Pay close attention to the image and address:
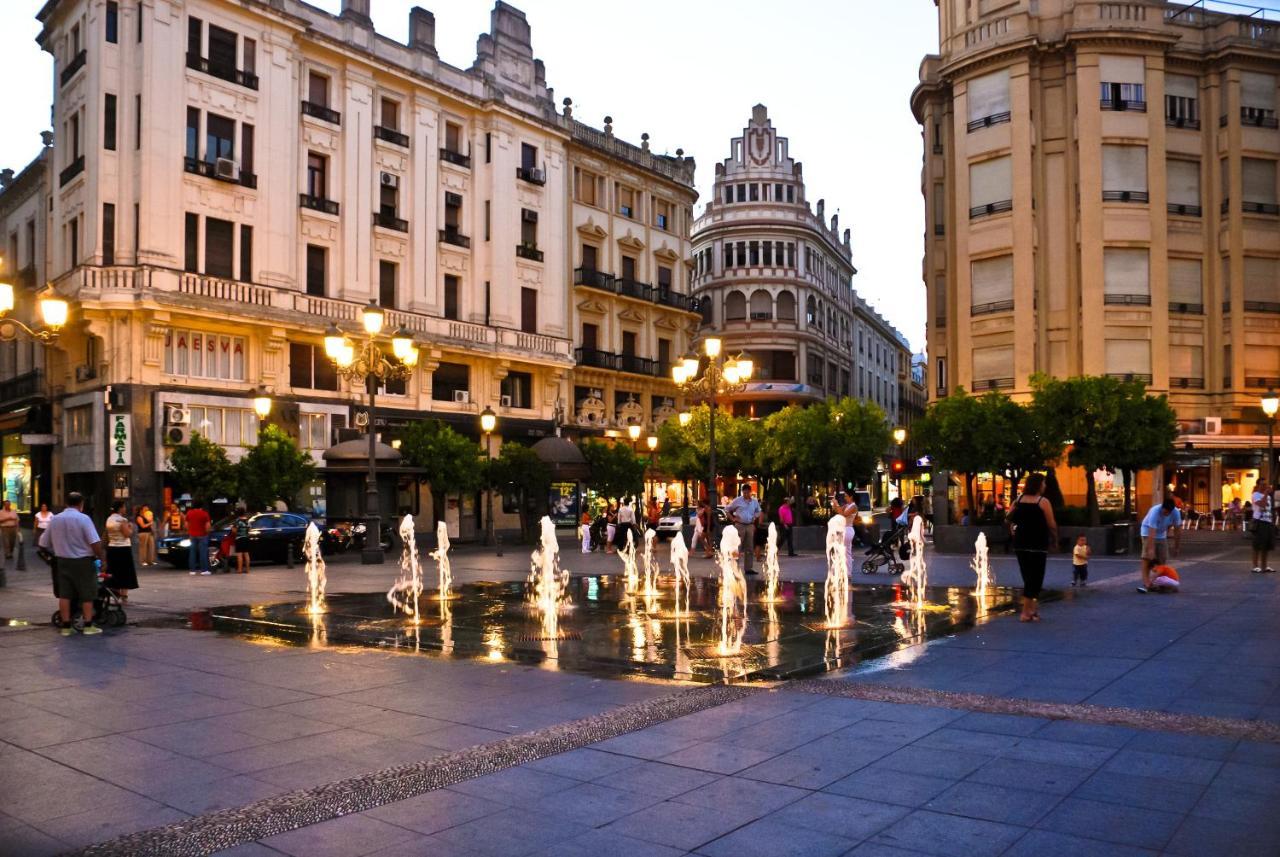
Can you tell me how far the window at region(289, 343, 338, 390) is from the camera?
35.3 metres

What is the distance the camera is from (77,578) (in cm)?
1214

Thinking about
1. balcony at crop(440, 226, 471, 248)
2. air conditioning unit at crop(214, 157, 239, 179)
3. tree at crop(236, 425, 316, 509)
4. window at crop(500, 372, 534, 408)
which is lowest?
tree at crop(236, 425, 316, 509)

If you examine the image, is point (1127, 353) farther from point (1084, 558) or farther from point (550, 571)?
point (550, 571)

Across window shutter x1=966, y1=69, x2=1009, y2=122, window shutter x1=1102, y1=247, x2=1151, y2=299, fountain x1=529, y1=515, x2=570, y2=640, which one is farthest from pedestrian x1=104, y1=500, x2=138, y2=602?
window shutter x1=966, y1=69, x2=1009, y2=122

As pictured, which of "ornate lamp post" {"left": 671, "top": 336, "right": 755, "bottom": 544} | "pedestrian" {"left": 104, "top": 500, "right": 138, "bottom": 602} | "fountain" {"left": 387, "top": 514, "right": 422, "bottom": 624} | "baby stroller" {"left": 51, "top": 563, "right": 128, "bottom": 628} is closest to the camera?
"baby stroller" {"left": 51, "top": 563, "right": 128, "bottom": 628}

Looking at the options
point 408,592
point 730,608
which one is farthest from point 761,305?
point 730,608

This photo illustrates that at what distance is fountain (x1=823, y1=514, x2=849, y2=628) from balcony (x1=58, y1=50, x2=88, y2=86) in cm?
2812

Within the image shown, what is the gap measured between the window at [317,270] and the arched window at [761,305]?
113 ft

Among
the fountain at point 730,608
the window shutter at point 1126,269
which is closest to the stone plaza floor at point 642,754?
the fountain at point 730,608

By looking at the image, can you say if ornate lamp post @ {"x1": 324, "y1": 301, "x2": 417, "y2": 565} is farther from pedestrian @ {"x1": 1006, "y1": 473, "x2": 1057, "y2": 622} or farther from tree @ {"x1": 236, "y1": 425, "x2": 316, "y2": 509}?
pedestrian @ {"x1": 1006, "y1": 473, "x2": 1057, "y2": 622}

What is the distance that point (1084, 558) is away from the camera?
17.0m

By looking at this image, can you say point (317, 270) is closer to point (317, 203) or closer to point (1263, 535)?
point (317, 203)

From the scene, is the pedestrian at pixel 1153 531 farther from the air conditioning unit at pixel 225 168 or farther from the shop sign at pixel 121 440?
the air conditioning unit at pixel 225 168

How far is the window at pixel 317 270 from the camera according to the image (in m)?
36.2
